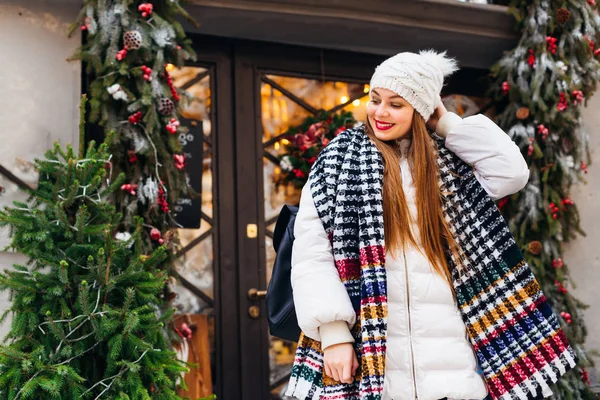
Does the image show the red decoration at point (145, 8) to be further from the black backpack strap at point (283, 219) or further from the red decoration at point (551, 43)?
the red decoration at point (551, 43)

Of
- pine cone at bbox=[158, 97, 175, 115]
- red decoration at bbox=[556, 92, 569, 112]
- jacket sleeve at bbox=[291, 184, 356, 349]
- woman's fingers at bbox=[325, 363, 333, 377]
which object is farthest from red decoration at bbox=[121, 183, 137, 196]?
red decoration at bbox=[556, 92, 569, 112]

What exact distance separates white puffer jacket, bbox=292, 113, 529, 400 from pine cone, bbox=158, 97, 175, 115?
191 centimetres

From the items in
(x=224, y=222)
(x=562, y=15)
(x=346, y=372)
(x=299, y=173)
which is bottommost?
(x=346, y=372)

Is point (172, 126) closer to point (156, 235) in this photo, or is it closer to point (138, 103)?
point (138, 103)

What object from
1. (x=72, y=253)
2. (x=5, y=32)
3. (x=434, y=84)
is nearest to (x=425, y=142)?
(x=434, y=84)

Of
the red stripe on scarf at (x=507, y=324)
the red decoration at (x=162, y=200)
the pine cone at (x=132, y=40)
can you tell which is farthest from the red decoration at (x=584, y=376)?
the pine cone at (x=132, y=40)

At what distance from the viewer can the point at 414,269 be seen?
2744 millimetres

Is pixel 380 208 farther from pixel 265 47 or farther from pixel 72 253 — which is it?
pixel 265 47

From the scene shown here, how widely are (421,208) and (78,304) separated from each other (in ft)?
5.62

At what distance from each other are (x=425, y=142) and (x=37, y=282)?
1.93 meters

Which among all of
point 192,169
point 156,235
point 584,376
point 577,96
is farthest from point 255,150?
point 584,376

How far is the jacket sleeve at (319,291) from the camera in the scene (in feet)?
8.41

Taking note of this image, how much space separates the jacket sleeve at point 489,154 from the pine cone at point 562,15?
3.21 meters

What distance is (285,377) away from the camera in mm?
5441
